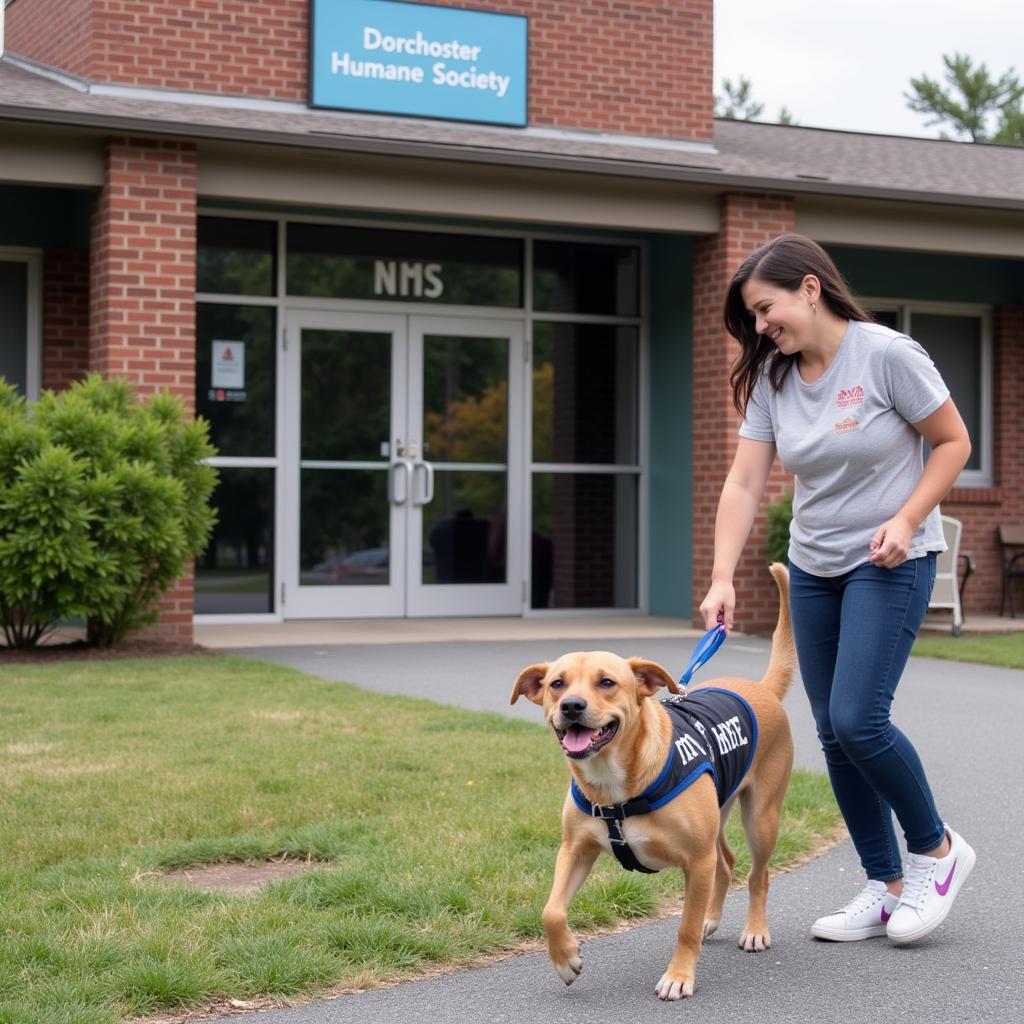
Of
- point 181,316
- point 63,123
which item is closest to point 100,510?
point 181,316

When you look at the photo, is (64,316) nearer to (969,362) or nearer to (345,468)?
(345,468)

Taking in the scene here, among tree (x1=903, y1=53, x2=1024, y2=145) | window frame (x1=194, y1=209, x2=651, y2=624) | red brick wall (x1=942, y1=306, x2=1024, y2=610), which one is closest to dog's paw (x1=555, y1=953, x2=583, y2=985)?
window frame (x1=194, y1=209, x2=651, y2=624)

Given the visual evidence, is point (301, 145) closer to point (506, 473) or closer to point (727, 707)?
point (506, 473)

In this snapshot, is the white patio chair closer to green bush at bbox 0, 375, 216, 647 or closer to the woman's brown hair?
green bush at bbox 0, 375, 216, 647

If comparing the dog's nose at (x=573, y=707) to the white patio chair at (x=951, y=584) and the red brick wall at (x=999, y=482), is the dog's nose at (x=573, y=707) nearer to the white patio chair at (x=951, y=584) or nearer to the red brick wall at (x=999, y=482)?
the white patio chair at (x=951, y=584)

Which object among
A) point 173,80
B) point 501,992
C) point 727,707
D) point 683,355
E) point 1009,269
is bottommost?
point 501,992

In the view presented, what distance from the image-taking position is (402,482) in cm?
1388

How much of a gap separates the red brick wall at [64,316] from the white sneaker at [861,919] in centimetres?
997

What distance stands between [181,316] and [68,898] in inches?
292

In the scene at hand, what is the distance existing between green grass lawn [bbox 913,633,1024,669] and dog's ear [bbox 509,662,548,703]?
7.45 meters

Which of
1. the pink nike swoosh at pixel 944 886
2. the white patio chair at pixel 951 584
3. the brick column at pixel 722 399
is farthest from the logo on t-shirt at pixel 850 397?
the white patio chair at pixel 951 584

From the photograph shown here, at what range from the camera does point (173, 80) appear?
41.9ft

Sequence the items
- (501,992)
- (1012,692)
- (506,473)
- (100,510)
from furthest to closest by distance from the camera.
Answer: (506,473) → (100,510) → (1012,692) → (501,992)

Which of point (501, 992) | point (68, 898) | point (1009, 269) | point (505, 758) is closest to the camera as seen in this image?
point (501, 992)
